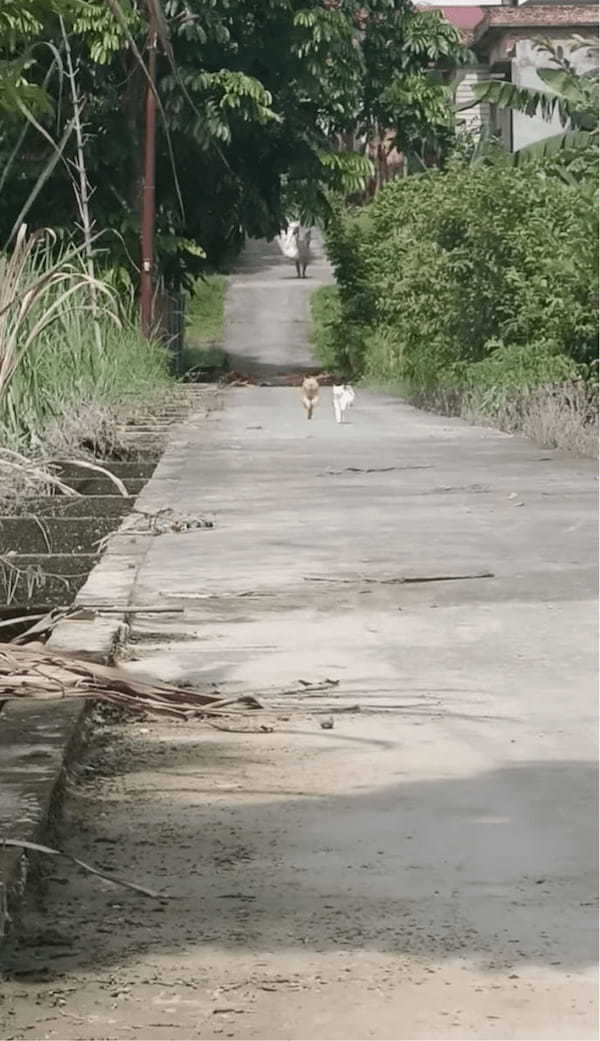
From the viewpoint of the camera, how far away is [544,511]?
10406 mm

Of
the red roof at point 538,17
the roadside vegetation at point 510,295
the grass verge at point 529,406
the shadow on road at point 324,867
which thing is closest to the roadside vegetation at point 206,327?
the red roof at point 538,17

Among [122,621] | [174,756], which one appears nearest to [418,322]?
A: [122,621]

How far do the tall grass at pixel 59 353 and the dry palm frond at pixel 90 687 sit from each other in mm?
1189

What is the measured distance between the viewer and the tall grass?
706 centimetres

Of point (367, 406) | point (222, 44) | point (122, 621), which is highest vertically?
point (222, 44)

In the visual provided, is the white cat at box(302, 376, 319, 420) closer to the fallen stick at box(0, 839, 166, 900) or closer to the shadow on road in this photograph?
the shadow on road

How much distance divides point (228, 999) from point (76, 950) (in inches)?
13.4

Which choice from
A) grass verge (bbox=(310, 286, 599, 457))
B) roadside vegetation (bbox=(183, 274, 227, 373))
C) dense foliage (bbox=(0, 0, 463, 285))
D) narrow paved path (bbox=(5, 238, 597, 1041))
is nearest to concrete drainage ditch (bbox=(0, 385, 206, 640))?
narrow paved path (bbox=(5, 238, 597, 1041))

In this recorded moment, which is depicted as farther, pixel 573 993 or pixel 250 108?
pixel 250 108

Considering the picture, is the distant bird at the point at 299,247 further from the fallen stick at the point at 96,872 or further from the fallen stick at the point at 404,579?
the fallen stick at the point at 96,872

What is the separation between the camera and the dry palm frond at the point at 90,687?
5.22 m

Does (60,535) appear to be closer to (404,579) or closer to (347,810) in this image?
(404,579)

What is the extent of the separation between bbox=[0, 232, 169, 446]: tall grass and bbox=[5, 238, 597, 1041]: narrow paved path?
3.67 feet

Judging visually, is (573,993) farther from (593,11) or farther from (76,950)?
(593,11)
